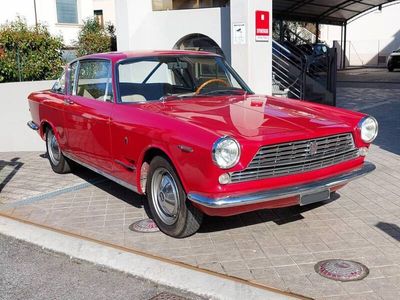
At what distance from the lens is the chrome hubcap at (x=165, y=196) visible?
461cm

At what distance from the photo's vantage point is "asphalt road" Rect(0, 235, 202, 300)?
3.82 meters

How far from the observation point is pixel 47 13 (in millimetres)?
27266

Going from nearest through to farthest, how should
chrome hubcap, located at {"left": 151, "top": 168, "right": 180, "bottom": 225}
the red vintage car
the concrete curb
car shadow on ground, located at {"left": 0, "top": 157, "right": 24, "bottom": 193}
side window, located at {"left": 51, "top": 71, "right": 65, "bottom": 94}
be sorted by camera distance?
the concrete curb < the red vintage car < chrome hubcap, located at {"left": 151, "top": 168, "right": 180, "bottom": 225} < side window, located at {"left": 51, "top": 71, "right": 65, "bottom": 94} < car shadow on ground, located at {"left": 0, "top": 157, "right": 24, "bottom": 193}

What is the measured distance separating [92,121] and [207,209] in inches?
81.3

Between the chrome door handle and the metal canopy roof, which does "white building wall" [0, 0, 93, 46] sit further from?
the chrome door handle

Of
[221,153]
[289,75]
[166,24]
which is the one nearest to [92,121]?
[221,153]

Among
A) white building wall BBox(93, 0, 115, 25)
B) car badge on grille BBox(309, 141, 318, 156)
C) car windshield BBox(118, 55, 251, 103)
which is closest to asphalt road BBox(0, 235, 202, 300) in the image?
car badge on grille BBox(309, 141, 318, 156)

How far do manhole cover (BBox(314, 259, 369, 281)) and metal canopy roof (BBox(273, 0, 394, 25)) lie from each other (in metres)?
17.3

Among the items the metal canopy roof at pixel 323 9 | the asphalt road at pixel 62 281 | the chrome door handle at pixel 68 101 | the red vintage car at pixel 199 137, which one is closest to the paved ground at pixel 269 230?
the red vintage car at pixel 199 137

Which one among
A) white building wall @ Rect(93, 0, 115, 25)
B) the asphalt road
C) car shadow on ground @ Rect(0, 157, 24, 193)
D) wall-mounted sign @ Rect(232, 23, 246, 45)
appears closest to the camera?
the asphalt road

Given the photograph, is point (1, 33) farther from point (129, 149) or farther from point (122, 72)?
point (129, 149)

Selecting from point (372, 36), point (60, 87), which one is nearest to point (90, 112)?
point (60, 87)

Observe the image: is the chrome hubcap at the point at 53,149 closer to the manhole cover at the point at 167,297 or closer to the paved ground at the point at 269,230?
the paved ground at the point at 269,230

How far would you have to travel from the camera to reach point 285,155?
427 cm
